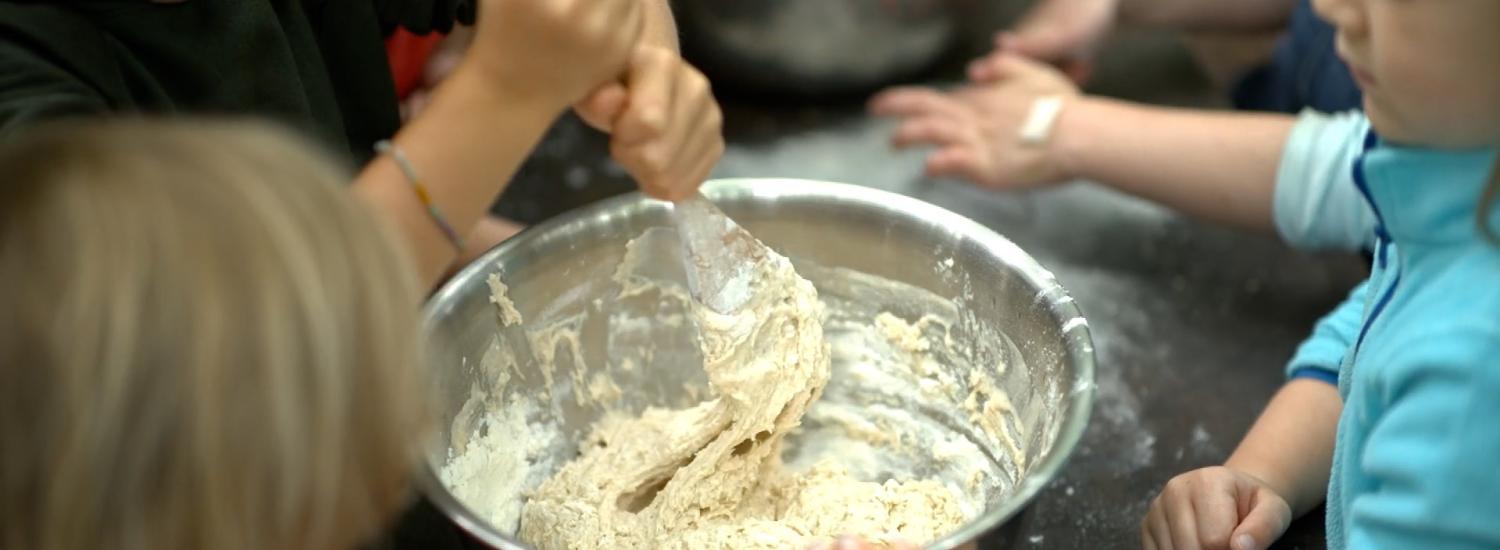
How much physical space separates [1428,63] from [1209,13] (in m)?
0.85

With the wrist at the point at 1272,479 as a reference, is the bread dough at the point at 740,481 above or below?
above

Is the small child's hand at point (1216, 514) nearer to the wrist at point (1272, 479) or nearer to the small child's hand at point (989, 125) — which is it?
the wrist at point (1272, 479)

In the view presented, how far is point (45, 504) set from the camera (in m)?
0.43

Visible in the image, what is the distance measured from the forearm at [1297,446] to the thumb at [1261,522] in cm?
3

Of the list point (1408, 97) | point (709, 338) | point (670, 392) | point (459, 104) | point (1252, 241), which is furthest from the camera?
point (1252, 241)

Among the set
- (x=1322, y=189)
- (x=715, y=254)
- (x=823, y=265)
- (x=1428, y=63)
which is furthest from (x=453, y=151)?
(x=1322, y=189)

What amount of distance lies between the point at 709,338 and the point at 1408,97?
0.41 m

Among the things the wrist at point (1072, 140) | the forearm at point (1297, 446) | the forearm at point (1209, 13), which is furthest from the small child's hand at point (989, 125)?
the forearm at point (1297, 446)

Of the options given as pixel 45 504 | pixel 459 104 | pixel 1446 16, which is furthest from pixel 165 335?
pixel 1446 16

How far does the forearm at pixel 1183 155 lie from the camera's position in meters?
1.04

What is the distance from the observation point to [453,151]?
67cm

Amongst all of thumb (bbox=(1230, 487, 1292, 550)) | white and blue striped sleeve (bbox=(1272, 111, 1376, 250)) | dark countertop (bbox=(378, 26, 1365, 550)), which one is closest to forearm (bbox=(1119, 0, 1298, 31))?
dark countertop (bbox=(378, 26, 1365, 550))

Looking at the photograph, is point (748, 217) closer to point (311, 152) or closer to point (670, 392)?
point (670, 392)

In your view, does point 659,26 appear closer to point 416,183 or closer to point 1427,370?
point 416,183
